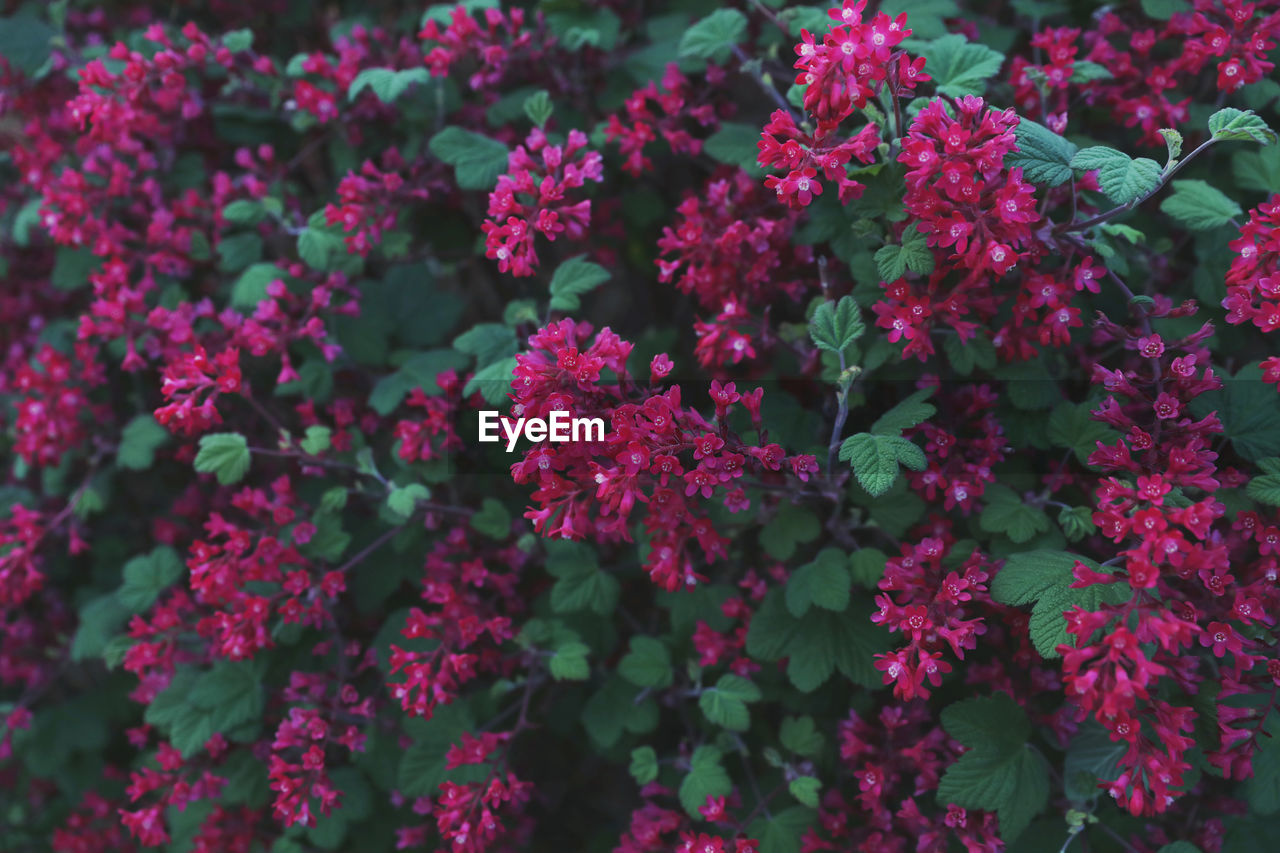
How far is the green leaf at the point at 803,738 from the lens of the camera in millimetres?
1896

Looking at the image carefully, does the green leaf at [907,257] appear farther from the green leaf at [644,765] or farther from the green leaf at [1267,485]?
the green leaf at [644,765]

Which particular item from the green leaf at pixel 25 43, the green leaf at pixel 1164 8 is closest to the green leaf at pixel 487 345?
the green leaf at pixel 1164 8

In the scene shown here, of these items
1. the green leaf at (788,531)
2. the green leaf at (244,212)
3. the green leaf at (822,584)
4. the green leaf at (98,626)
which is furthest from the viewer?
the green leaf at (98,626)

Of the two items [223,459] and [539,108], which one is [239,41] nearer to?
[539,108]

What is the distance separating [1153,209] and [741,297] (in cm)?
113

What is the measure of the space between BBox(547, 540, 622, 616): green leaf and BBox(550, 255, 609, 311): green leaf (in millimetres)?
574

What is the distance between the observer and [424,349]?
8.20ft

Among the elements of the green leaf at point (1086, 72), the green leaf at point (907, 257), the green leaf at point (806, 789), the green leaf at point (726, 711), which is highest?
the green leaf at point (1086, 72)

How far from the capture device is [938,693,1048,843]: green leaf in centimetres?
166

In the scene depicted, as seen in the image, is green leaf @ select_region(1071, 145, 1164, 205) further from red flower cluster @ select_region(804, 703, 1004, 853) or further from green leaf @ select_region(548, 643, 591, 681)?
green leaf @ select_region(548, 643, 591, 681)

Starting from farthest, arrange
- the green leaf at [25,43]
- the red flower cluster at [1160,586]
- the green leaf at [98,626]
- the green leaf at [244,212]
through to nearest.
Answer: the green leaf at [25,43] < the green leaf at [98,626] < the green leaf at [244,212] < the red flower cluster at [1160,586]

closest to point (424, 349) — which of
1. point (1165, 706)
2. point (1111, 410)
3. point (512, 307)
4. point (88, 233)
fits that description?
point (512, 307)

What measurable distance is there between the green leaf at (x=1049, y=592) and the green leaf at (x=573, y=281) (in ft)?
3.45

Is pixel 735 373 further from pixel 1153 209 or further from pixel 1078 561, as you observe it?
pixel 1153 209
